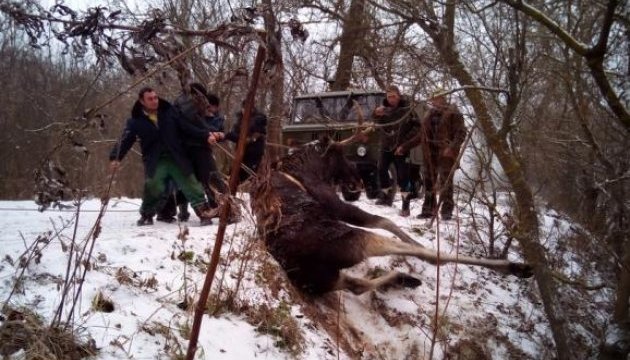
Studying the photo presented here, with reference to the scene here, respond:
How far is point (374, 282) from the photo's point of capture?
14.9ft

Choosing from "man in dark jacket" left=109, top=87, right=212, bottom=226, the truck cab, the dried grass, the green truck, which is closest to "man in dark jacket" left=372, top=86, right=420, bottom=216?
the green truck

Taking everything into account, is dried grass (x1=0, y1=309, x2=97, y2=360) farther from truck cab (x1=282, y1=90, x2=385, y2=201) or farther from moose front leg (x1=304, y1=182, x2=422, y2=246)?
truck cab (x1=282, y1=90, x2=385, y2=201)

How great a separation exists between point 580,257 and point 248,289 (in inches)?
195

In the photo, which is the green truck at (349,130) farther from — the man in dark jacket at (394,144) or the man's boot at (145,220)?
the man's boot at (145,220)

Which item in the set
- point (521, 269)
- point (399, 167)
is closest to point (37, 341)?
point (521, 269)

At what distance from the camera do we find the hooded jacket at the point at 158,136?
16.4 feet

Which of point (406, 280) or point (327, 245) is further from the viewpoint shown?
point (406, 280)

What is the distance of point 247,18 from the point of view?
1439 mm

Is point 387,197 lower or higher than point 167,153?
lower

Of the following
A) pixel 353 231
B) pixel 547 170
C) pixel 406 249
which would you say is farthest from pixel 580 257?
pixel 353 231

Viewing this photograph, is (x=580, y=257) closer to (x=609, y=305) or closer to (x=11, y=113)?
(x=609, y=305)

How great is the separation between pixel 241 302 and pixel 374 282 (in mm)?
1602

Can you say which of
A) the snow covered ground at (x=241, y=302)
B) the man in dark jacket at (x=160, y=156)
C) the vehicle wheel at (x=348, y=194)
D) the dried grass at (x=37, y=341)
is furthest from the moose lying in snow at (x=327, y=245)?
the dried grass at (x=37, y=341)

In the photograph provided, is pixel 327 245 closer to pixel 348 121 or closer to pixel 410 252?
pixel 410 252
